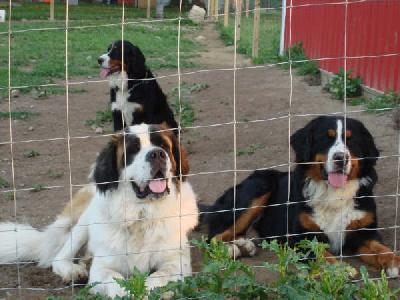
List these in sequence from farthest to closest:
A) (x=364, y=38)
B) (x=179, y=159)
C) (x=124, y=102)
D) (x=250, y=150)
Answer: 1. (x=364, y=38)
2. (x=124, y=102)
3. (x=250, y=150)
4. (x=179, y=159)

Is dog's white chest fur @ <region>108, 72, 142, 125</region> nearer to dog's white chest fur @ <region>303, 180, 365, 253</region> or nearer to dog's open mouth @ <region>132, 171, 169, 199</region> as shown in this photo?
dog's white chest fur @ <region>303, 180, 365, 253</region>

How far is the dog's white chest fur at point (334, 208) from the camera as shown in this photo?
4.82 meters

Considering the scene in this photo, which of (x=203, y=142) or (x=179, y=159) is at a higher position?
(x=179, y=159)

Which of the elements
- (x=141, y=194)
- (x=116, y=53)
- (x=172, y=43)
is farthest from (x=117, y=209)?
(x=172, y=43)

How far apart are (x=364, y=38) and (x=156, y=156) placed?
675cm

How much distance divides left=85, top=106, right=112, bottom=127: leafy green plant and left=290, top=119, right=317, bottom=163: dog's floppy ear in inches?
217

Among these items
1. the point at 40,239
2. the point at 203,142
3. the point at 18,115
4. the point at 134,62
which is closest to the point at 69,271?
the point at 40,239

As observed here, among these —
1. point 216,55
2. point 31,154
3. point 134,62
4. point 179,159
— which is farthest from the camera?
point 216,55

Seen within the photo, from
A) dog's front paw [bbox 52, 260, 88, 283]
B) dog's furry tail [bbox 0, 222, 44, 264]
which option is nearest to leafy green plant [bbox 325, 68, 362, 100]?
dog's furry tail [bbox 0, 222, 44, 264]

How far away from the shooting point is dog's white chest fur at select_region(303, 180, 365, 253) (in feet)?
15.8

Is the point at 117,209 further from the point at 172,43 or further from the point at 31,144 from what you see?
the point at 172,43

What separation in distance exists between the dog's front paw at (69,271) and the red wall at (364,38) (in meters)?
3.77

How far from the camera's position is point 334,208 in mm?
4848

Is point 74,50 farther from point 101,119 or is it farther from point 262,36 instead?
point 101,119
